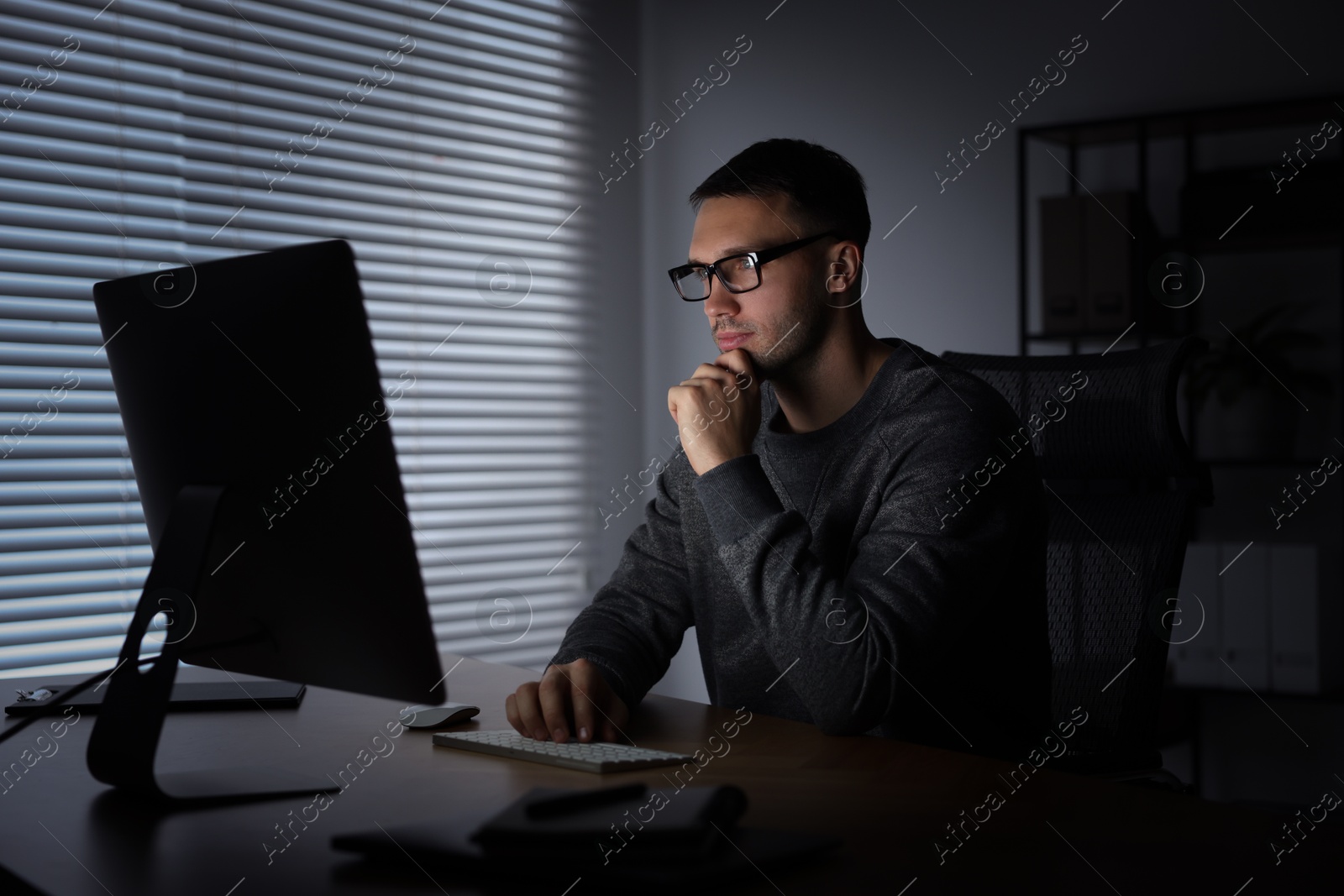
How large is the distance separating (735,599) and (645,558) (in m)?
0.17

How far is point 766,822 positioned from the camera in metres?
0.81

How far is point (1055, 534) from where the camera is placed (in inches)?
62.3

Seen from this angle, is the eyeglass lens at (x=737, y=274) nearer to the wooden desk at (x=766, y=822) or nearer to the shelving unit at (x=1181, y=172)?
the wooden desk at (x=766, y=822)

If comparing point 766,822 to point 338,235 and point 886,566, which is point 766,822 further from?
point 338,235

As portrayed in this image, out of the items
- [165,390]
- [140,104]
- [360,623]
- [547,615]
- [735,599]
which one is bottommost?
[547,615]

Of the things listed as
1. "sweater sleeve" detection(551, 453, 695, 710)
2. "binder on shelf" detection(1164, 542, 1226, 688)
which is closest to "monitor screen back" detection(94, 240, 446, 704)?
"sweater sleeve" detection(551, 453, 695, 710)

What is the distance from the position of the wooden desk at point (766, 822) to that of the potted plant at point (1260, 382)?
6.78 ft

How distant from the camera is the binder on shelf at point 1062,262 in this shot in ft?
8.93

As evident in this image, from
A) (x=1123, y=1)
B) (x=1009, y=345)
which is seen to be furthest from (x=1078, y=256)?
(x=1123, y=1)

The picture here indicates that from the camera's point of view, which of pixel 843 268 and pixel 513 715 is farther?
pixel 843 268

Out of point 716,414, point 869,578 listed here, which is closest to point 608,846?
point 869,578

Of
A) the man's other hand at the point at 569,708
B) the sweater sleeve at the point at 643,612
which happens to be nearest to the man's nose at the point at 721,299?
the sweater sleeve at the point at 643,612

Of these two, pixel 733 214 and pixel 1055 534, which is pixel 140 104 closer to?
pixel 733 214

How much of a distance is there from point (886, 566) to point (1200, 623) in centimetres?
170
